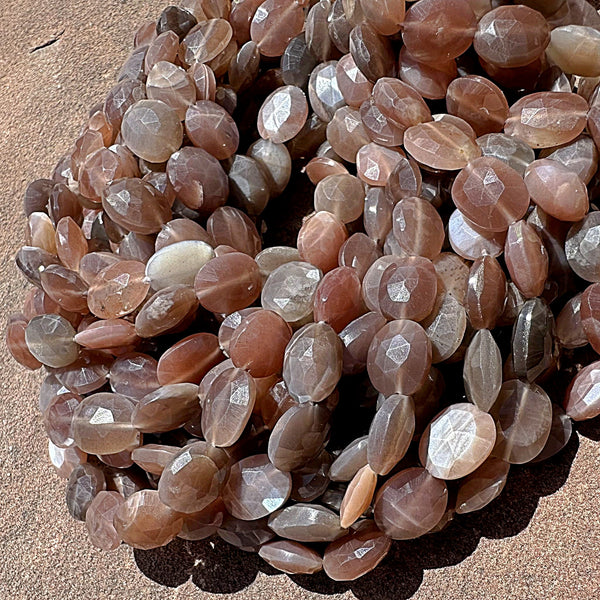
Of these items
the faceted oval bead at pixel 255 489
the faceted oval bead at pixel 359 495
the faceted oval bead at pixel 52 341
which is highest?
the faceted oval bead at pixel 52 341

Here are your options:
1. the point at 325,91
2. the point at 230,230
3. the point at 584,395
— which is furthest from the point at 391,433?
the point at 325,91

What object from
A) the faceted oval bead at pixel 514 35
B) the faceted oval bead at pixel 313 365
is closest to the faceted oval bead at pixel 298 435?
the faceted oval bead at pixel 313 365

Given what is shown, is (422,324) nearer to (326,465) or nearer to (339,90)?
(326,465)

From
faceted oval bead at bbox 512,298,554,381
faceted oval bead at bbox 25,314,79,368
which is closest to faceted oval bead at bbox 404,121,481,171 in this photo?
faceted oval bead at bbox 512,298,554,381

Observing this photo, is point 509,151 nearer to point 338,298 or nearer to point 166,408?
point 338,298

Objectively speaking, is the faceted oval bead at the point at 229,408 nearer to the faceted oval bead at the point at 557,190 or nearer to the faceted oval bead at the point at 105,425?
the faceted oval bead at the point at 105,425
